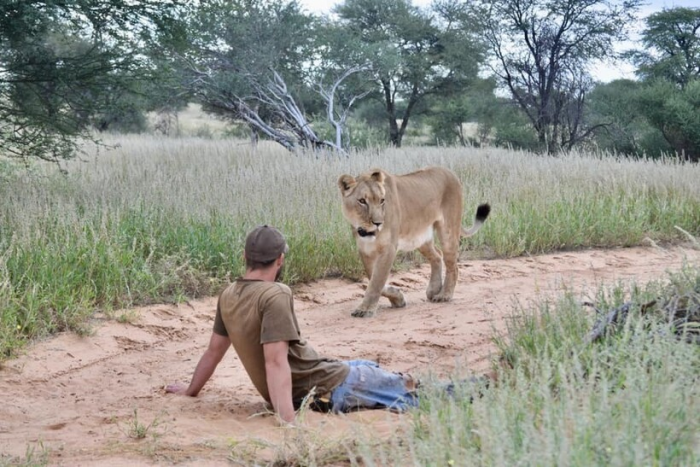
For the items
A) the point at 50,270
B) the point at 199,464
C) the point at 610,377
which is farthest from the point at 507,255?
the point at 199,464

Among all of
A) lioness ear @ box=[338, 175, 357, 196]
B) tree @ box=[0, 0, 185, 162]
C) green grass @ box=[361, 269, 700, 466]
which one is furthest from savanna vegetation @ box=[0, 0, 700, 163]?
green grass @ box=[361, 269, 700, 466]

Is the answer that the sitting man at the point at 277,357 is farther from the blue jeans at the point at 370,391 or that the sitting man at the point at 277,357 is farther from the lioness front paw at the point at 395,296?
the lioness front paw at the point at 395,296

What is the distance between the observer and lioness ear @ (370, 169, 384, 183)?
7387mm

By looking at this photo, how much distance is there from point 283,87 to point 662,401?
15.6 meters

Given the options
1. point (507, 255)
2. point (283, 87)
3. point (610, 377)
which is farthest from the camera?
point (283, 87)

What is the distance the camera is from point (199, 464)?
399cm

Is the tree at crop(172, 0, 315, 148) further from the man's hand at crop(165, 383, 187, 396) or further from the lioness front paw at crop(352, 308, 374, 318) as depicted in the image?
the man's hand at crop(165, 383, 187, 396)

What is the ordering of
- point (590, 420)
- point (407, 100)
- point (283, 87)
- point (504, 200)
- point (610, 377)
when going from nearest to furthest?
point (590, 420)
point (610, 377)
point (504, 200)
point (283, 87)
point (407, 100)

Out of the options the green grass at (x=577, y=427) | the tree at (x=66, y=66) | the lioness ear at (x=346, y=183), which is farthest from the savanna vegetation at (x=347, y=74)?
the green grass at (x=577, y=427)

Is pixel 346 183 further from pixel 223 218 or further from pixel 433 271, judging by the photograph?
pixel 223 218

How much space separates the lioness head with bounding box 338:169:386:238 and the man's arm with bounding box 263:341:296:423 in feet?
9.12

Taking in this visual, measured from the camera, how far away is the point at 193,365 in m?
6.32

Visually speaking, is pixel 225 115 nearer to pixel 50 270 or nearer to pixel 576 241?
pixel 576 241

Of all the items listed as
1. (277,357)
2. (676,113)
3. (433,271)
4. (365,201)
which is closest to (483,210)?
(433,271)
